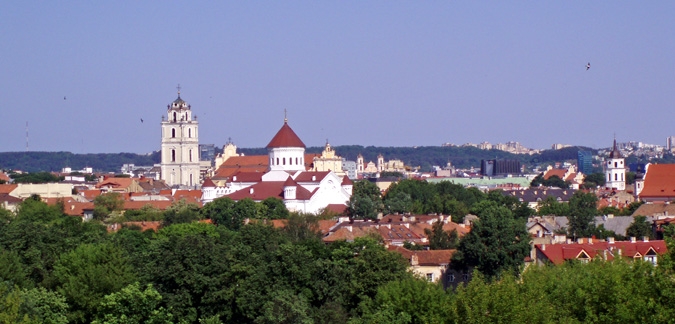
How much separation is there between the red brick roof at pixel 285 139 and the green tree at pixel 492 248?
62811 millimetres

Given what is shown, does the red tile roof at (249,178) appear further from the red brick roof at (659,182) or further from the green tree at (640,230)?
the green tree at (640,230)

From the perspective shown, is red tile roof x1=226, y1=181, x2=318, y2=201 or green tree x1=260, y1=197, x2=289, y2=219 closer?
green tree x1=260, y1=197, x2=289, y2=219

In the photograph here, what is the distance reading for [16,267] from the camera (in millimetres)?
47375

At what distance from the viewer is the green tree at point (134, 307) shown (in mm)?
41531

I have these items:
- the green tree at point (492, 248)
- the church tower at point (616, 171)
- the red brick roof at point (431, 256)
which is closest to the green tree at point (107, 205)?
the red brick roof at point (431, 256)

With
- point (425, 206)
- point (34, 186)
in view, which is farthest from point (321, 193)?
point (34, 186)

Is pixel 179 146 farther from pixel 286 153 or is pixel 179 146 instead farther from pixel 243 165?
pixel 286 153

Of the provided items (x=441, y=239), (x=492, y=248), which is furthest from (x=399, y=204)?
(x=492, y=248)

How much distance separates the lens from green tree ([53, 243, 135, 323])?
43.9 meters

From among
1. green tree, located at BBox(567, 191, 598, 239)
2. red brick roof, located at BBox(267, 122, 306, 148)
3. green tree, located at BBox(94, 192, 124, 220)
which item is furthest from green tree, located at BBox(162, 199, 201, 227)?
green tree, located at BBox(567, 191, 598, 239)

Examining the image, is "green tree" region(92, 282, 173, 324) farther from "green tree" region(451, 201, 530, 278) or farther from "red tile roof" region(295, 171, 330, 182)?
"red tile roof" region(295, 171, 330, 182)

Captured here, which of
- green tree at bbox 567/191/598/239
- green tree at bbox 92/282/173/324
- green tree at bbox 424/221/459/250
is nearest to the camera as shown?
green tree at bbox 92/282/173/324

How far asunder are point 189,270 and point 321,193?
60.1 metres

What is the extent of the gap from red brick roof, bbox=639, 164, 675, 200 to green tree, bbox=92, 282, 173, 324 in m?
73.4
